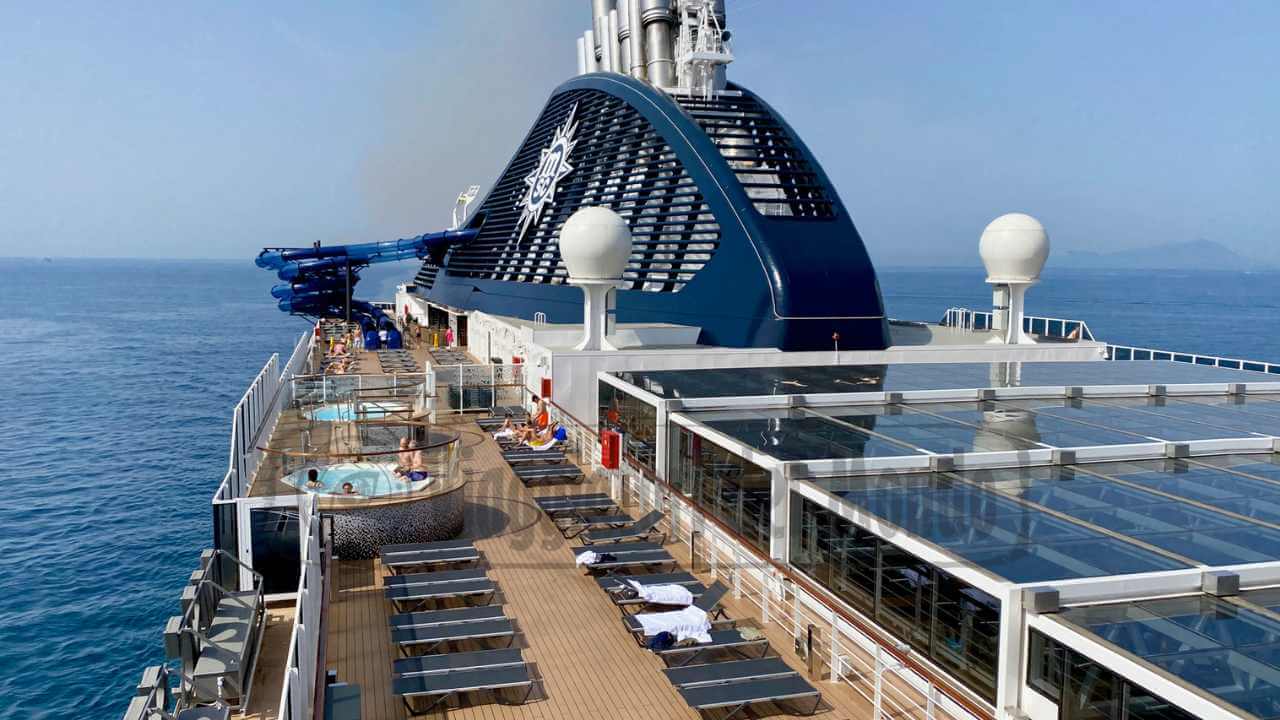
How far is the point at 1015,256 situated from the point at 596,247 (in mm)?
10630

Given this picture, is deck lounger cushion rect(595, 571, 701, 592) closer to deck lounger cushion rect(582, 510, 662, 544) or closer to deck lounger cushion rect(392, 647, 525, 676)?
deck lounger cushion rect(582, 510, 662, 544)

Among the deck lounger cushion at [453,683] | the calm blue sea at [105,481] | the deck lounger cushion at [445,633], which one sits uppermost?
the deck lounger cushion at [445,633]

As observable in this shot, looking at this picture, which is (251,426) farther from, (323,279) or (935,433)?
(323,279)

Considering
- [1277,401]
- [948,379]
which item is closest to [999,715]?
[948,379]

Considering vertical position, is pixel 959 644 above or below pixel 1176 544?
below

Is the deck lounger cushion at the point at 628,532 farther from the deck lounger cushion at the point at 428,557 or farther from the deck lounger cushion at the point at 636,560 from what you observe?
the deck lounger cushion at the point at 428,557

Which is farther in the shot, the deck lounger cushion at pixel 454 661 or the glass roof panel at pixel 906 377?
the glass roof panel at pixel 906 377

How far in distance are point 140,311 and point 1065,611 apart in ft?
371

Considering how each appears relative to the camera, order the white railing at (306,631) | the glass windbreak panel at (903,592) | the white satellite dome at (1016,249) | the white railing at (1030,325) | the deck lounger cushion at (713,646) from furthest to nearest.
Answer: the white railing at (1030,325) → the white satellite dome at (1016,249) → the deck lounger cushion at (713,646) → the glass windbreak panel at (903,592) → the white railing at (306,631)

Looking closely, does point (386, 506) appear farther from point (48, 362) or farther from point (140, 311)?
point (140, 311)

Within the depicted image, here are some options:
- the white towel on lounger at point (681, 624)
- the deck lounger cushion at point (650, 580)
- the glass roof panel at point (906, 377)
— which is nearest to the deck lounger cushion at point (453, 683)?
the white towel on lounger at point (681, 624)

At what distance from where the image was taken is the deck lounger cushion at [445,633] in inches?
354

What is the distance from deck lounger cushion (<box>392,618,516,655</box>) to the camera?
8.98 meters

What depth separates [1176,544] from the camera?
320 inches
